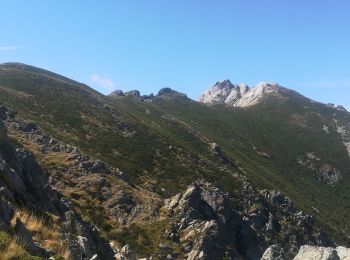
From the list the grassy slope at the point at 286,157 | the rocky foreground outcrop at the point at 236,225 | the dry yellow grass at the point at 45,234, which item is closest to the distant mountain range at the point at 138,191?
the dry yellow grass at the point at 45,234

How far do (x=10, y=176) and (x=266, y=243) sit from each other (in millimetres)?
50085

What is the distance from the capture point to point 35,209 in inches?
722

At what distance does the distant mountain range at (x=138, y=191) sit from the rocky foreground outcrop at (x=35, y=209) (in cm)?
6

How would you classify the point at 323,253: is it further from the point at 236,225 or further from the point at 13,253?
the point at 236,225

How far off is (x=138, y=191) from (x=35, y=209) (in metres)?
40.1

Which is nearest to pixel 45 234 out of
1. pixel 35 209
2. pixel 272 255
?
pixel 35 209

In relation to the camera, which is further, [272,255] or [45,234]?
[272,255]

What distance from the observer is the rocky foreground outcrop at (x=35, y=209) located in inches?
487

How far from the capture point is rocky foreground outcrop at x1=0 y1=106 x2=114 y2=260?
12367mm

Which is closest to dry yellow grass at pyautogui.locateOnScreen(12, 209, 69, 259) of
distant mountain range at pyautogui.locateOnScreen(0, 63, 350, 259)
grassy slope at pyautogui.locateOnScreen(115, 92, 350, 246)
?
distant mountain range at pyautogui.locateOnScreen(0, 63, 350, 259)

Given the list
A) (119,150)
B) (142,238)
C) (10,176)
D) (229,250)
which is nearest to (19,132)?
(119,150)

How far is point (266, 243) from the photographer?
63469 millimetres

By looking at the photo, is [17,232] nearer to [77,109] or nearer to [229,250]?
[229,250]

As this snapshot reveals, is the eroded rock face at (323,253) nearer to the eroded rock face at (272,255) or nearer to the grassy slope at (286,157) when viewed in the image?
the eroded rock face at (272,255)
